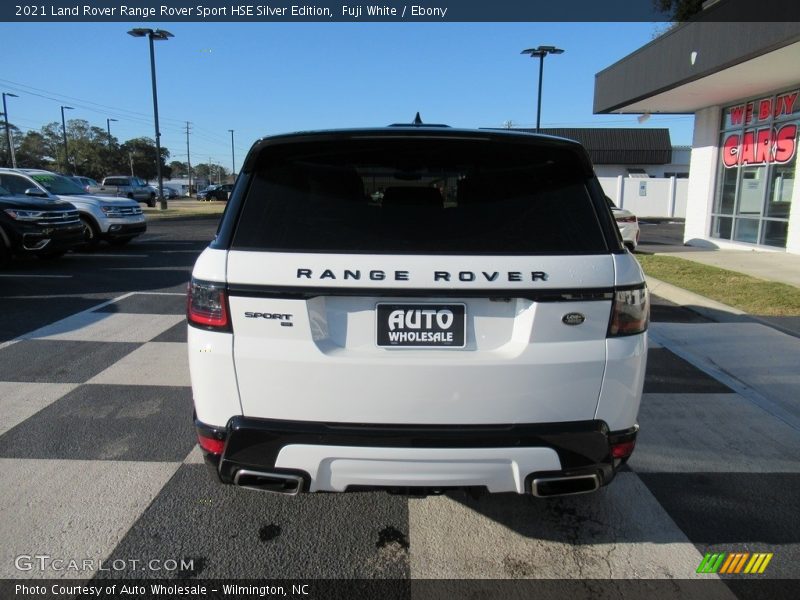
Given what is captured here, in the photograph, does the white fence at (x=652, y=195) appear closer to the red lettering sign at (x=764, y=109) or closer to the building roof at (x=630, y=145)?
the building roof at (x=630, y=145)

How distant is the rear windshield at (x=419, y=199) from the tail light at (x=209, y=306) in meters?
0.20

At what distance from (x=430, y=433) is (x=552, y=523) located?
3.52 feet

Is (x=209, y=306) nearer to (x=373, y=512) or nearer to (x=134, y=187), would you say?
(x=373, y=512)

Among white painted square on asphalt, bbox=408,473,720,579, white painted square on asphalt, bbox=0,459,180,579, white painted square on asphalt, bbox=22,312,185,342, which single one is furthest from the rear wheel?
white painted square on asphalt, bbox=408,473,720,579

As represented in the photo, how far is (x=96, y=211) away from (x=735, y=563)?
13252mm

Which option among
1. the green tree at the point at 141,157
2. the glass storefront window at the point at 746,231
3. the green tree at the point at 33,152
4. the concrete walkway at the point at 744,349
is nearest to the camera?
the concrete walkway at the point at 744,349

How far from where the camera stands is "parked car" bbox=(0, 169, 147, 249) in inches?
489

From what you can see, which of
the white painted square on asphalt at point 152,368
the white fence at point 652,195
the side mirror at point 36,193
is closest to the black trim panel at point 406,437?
the white painted square on asphalt at point 152,368

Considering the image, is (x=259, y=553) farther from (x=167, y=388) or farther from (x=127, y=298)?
(x=127, y=298)

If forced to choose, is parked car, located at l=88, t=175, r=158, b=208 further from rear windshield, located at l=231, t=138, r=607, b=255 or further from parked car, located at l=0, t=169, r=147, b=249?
rear windshield, located at l=231, t=138, r=607, b=255

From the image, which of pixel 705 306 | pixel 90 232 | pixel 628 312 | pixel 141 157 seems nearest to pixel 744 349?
pixel 705 306

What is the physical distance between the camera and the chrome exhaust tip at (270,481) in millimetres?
2264

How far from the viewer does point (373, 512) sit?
2934mm

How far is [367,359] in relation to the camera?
2207 mm
